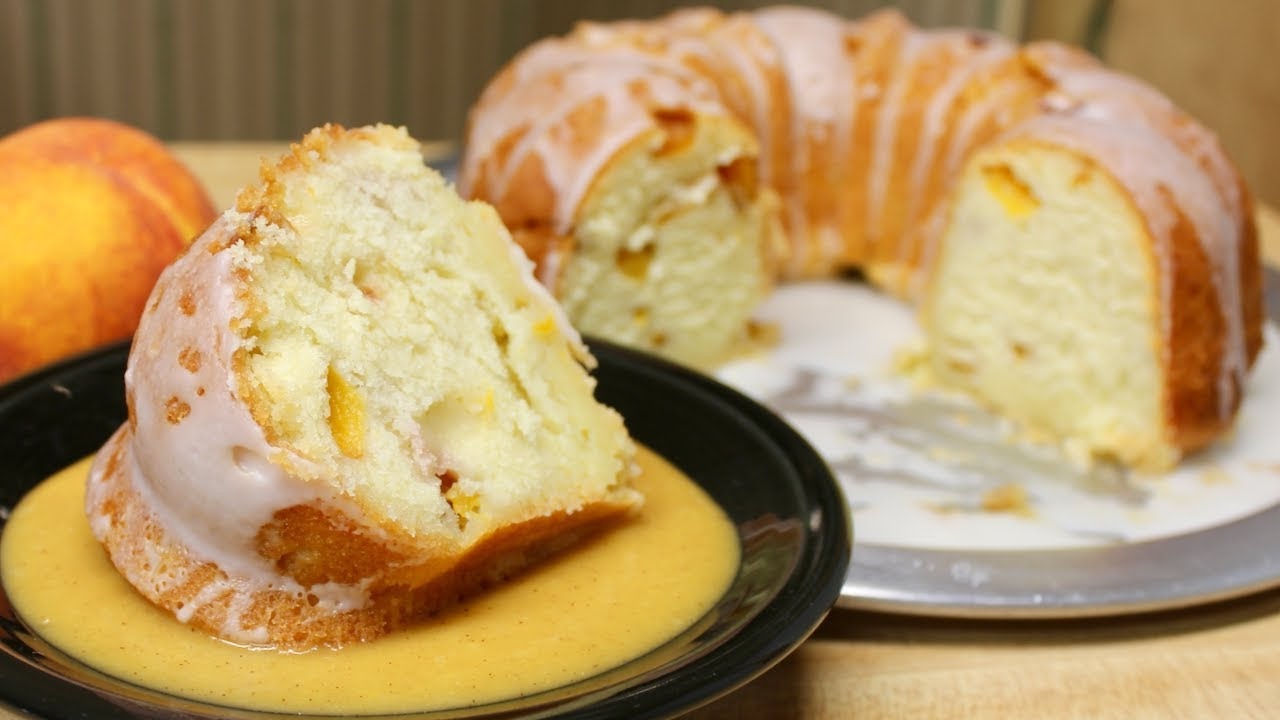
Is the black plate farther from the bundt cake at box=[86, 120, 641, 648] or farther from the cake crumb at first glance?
the cake crumb

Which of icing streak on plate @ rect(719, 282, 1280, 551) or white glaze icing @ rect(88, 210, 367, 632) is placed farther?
icing streak on plate @ rect(719, 282, 1280, 551)

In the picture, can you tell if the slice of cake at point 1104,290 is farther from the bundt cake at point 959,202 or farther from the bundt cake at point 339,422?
the bundt cake at point 339,422

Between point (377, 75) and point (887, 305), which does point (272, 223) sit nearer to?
point (887, 305)

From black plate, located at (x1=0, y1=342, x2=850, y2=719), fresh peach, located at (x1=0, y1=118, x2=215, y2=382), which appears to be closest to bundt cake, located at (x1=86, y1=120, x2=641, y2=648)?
black plate, located at (x1=0, y1=342, x2=850, y2=719)

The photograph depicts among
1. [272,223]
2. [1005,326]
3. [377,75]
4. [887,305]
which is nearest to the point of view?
[272,223]

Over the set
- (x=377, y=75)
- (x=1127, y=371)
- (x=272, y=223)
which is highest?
(x=272, y=223)

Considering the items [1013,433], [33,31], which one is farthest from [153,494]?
[33,31]

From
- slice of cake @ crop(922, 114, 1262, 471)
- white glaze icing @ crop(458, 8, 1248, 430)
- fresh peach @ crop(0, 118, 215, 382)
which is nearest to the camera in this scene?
fresh peach @ crop(0, 118, 215, 382)
